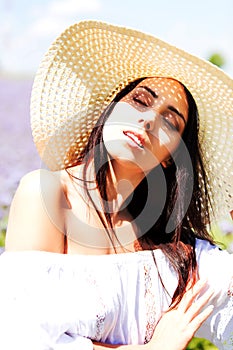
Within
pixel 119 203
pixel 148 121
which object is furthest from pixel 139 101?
pixel 119 203

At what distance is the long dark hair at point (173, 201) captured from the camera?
1.53m

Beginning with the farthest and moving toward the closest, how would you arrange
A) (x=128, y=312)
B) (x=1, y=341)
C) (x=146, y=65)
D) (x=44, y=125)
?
(x=44, y=125) < (x=146, y=65) < (x=128, y=312) < (x=1, y=341)

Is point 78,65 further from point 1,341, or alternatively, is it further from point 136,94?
point 1,341

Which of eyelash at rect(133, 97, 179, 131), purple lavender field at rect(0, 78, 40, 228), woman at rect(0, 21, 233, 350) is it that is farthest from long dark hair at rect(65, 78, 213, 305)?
purple lavender field at rect(0, 78, 40, 228)

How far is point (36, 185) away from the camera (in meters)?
1.42

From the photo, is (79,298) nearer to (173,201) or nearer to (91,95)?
(173,201)

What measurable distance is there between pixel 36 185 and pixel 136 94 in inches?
12.9

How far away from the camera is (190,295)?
58.0 inches

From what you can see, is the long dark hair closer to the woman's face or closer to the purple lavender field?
the woman's face

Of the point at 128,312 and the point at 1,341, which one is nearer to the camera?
the point at 1,341

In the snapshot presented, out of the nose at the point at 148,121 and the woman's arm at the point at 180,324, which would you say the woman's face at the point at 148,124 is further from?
the woman's arm at the point at 180,324

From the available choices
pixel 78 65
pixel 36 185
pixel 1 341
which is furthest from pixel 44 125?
pixel 1 341

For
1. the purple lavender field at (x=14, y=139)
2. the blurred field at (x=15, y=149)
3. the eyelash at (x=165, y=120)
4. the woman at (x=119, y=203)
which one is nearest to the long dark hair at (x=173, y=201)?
the woman at (x=119, y=203)

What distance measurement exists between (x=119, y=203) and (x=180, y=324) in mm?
341
